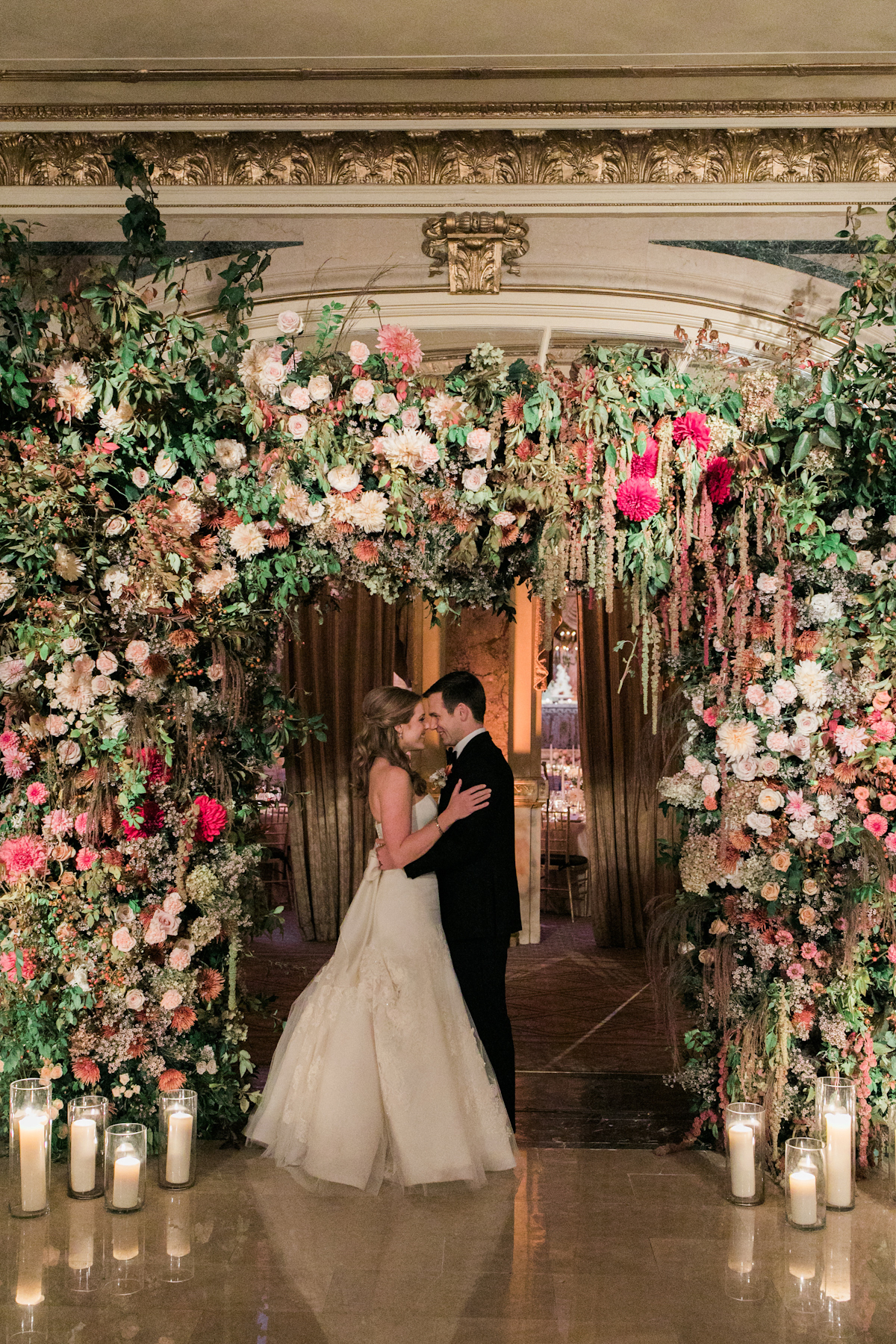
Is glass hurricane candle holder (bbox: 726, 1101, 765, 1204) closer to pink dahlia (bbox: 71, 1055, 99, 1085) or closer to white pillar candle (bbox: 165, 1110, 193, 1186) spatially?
white pillar candle (bbox: 165, 1110, 193, 1186)

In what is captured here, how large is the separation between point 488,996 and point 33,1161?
157 cm

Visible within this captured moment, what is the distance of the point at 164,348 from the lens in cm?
364

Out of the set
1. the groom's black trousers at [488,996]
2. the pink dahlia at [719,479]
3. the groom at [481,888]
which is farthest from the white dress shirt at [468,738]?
the pink dahlia at [719,479]

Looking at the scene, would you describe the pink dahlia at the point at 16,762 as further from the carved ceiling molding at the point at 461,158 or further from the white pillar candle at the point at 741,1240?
the white pillar candle at the point at 741,1240

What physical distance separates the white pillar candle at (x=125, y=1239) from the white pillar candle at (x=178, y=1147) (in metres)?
0.21

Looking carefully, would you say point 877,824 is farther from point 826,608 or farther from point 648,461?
point 648,461

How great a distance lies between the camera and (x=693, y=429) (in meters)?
3.65

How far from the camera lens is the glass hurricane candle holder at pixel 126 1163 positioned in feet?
10.9

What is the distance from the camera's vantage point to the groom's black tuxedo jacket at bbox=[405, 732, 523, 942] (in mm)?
3898

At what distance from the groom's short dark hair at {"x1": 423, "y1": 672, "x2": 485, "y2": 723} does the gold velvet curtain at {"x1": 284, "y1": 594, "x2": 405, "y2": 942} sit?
366cm

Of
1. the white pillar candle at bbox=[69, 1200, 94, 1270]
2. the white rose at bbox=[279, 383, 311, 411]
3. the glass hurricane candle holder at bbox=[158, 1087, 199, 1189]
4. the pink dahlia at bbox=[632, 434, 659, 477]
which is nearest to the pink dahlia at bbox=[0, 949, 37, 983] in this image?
the glass hurricane candle holder at bbox=[158, 1087, 199, 1189]

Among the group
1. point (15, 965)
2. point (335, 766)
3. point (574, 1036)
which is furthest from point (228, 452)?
point (335, 766)

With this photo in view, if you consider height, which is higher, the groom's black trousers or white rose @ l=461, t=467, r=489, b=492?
white rose @ l=461, t=467, r=489, b=492

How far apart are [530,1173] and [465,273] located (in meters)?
3.56
